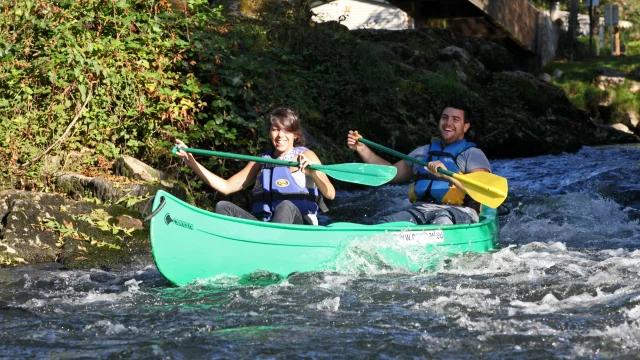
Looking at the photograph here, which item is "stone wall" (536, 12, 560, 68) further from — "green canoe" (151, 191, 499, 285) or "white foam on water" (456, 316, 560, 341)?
"white foam on water" (456, 316, 560, 341)

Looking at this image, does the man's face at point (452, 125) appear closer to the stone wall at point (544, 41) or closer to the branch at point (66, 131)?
the branch at point (66, 131)

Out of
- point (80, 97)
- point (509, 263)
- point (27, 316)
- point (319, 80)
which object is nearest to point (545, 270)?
point (509, 263)

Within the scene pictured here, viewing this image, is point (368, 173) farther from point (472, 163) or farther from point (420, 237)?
point (472, 163)

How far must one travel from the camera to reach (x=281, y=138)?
5.39m

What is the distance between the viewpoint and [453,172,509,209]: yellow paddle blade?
5.68 meters

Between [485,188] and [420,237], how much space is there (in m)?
0.63

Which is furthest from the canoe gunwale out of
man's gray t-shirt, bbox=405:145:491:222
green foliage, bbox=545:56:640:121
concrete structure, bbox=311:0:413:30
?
concrete structure, bbox=311:0:413:30

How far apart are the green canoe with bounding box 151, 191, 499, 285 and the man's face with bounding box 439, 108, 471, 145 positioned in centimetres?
84

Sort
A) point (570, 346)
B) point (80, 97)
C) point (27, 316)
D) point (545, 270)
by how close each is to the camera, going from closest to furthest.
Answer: point (570, 346)
point (27, 316)
point (545, 270)
point (80, 97)

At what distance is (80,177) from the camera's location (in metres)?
6.61

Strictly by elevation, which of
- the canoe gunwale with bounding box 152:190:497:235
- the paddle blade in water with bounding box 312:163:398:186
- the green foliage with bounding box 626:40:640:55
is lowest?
the canoe gunwale with bounding box 152:190:497:235

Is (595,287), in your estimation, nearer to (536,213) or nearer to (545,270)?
(545,270)

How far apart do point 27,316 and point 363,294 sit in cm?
176

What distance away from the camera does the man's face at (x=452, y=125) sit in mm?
5926
